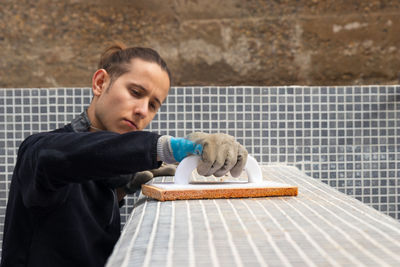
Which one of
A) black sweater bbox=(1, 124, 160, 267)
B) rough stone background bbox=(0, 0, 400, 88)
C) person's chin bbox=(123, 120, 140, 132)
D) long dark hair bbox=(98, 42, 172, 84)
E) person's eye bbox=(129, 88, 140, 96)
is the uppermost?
rough stone background bbox=(0, 0, 400, 88)

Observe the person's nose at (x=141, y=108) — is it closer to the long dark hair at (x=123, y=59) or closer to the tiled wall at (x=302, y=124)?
the long dark hair at (x=123, y=59)

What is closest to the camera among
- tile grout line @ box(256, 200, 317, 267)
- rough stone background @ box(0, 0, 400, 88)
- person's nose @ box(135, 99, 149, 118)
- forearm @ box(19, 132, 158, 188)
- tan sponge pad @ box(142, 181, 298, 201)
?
tile grout line @ box(256, 200, 317, 267)

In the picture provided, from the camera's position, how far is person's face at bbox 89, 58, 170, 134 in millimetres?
1296

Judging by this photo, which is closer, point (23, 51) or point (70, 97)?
point (70, 97)

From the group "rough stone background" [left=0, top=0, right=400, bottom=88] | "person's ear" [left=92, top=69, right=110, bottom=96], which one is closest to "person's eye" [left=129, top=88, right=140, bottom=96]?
"person's ear" [left=92, top=69, right=110, bottom=96]

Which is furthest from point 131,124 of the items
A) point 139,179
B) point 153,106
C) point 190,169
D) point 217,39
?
point 217,39

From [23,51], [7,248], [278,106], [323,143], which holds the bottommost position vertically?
[7,248]

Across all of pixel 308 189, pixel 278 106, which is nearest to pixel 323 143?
pixel 278 106

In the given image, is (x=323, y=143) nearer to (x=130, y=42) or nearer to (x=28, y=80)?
(x=130, y=42)

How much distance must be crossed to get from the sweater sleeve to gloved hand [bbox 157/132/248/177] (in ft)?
0.09

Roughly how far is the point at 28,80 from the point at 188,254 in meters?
2.55

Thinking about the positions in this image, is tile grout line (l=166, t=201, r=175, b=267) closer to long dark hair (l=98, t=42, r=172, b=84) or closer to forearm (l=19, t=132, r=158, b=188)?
forearm (l=19, t=132, r=158, b=188)

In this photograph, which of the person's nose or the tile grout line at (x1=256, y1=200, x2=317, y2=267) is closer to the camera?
the tile grout line at (x1=256, y1=200, x2=317, y2=267)

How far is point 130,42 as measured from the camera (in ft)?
9.23
